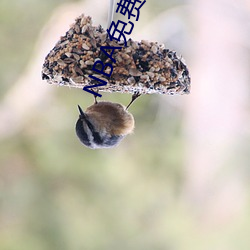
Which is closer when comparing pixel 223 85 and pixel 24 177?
pixel 223 85

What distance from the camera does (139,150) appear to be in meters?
3.18

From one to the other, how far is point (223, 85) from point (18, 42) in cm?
120

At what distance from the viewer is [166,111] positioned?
3.15 meters

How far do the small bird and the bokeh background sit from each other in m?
1.57

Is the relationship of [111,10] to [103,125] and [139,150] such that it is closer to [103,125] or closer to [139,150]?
[103,125]

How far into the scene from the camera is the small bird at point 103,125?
1.20 meters

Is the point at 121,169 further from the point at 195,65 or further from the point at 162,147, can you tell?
the point at 195,65

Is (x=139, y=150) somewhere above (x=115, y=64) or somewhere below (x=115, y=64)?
above

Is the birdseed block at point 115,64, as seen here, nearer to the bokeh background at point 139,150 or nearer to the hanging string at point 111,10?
the hanging string at point 111,10

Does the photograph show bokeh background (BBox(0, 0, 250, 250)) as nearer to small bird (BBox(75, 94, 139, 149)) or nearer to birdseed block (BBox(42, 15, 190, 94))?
small bird (BBox(75, 94, 139, 149))

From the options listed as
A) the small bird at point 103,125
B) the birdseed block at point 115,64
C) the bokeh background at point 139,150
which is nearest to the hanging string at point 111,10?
the birdseed block at point 115,64

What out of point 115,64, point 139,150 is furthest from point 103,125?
point 139,150

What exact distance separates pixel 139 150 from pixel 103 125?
1962mm

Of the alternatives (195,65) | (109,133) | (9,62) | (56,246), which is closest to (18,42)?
(9,62)
